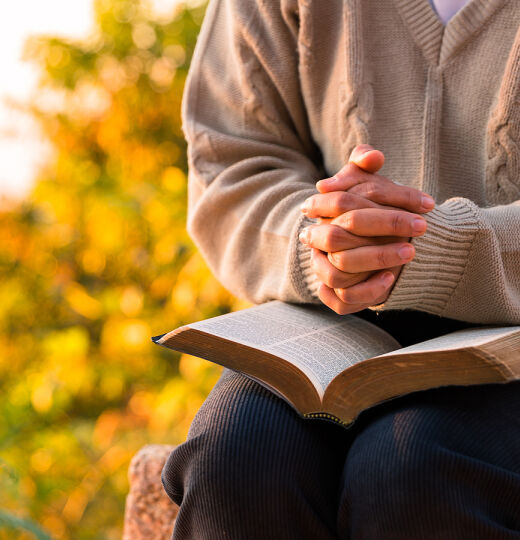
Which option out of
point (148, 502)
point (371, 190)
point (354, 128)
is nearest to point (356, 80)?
point (354, 128)

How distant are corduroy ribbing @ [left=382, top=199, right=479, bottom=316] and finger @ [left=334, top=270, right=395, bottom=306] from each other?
0.02 m

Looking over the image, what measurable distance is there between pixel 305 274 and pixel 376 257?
0.52 feet

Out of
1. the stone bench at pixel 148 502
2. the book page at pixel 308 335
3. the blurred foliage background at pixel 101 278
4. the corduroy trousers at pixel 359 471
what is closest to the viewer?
the corduroy trousers at pixel 359 471

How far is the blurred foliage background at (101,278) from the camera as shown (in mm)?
2000

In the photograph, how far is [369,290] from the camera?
78 cm

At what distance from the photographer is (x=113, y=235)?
2.20 metres

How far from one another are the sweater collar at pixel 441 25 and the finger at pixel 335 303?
41 cm

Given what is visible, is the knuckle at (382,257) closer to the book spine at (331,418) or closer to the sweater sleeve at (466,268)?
the sweater sleeve at (466,268)

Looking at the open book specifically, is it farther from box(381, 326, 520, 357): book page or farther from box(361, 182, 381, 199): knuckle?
box(361, 182, 381, 199): knuckle

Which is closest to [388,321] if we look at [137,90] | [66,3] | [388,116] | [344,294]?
[344,294]

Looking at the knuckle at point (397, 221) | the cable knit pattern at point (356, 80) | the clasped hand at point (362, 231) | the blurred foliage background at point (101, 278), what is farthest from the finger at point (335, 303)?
the blurred foliage background at point (101, 278)

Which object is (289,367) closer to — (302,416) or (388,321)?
(302,416)

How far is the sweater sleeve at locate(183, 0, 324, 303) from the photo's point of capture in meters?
1.04

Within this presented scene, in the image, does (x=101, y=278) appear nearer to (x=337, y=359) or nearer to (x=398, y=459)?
(x=337, y=359)
